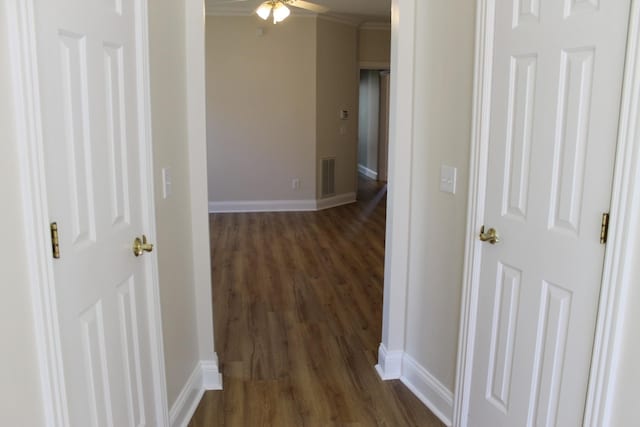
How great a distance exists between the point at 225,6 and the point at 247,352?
4761 mm

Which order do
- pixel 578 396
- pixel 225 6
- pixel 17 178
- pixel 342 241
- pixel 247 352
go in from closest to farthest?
pixel 17 178, pixel 578 396, pixel 247 352, pixel 342 241, pixel 225 6

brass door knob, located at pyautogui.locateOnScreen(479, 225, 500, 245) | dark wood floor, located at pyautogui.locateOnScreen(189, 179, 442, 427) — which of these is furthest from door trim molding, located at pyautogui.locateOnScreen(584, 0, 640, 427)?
dark wood floor, located at pyautogui.locateOnScreen(189, 179, 442, 427)

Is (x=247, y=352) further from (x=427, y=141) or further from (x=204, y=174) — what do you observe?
(x=427, y=141)

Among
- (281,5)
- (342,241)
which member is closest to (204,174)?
(281,5)

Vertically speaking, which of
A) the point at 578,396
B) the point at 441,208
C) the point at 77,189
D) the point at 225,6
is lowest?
the point at 578,396

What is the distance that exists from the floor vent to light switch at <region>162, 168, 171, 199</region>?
517 cm

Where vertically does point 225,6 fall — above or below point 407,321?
above

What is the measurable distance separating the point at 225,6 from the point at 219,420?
210 inches

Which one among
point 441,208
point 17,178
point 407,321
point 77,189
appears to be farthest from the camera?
point 407,321

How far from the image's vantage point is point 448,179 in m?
2.24

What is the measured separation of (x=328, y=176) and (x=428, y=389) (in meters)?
5.08

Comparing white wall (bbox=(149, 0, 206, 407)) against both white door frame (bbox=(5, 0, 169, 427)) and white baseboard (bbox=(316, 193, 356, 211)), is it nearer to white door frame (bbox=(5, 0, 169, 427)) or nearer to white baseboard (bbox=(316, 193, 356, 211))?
white door frame (bbox=(5, 0, 169, 427))

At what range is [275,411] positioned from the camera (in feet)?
7.95

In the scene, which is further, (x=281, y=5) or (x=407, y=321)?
(x=281, y=5)
